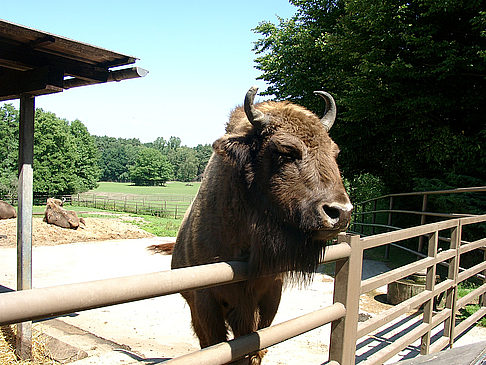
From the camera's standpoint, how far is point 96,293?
124cm

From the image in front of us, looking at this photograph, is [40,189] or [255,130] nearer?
[255,130]

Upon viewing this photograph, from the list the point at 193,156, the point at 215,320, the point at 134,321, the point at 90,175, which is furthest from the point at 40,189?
the point at 193,156

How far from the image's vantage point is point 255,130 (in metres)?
2.80

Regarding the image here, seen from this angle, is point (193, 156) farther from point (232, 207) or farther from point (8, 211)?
point (232, 207)

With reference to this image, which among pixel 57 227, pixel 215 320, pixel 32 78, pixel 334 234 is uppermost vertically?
pixel 32 78

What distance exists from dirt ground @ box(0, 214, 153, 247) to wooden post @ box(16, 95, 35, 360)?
1071 centimetres

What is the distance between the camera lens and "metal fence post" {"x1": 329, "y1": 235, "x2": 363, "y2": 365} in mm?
2410

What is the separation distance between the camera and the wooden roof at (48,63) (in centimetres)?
400

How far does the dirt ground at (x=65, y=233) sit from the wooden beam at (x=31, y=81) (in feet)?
35.4

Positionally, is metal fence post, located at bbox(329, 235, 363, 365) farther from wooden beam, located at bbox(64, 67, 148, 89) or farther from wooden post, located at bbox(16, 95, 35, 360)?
wooden post, located at bbox(16, 95, 35, 360)

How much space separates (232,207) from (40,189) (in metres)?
46.2

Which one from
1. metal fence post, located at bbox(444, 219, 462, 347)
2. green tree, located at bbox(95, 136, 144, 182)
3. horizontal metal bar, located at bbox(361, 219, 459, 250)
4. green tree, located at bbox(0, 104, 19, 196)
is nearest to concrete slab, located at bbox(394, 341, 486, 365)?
horizontal metal bar, located at bbox(361, 219, 459, 250)

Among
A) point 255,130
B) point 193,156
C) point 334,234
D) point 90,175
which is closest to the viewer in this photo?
point 334,234

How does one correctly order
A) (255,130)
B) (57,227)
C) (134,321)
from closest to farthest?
(255,130), (134,321), (57,227)
